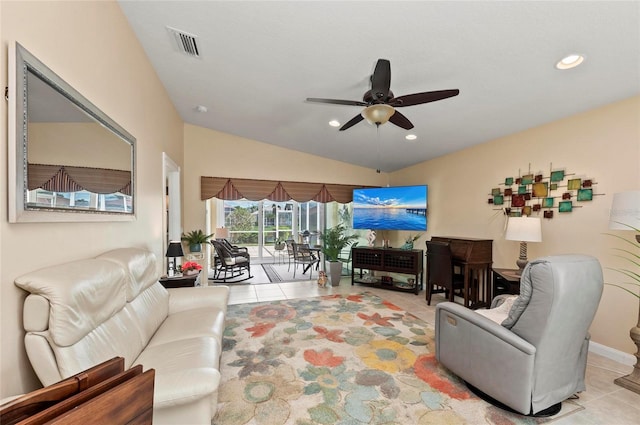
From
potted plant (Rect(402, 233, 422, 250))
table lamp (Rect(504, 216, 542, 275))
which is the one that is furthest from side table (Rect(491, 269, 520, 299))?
potted plant (Rect(402, 233, 422, 250))

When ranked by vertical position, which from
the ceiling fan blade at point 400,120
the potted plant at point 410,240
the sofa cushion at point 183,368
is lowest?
the sofa cushion at point 183,368

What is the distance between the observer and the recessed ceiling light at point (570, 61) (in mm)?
2039

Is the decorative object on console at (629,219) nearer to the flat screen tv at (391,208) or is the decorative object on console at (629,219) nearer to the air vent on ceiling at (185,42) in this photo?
the flat screen tv at (391,208)

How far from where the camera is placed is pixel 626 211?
2.10m

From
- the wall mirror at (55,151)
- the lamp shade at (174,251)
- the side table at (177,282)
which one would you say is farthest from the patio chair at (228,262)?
the wall mirror at (55,151)

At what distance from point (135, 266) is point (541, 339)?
2.71 metres

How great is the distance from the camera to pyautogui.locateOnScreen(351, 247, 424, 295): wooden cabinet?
4.80 metres

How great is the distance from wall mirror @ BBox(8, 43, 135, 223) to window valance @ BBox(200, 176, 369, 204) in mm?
3009

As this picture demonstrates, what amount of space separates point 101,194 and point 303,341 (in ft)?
7.31

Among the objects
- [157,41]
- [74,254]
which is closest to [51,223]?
[74,254]

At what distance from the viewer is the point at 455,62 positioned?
2.28m

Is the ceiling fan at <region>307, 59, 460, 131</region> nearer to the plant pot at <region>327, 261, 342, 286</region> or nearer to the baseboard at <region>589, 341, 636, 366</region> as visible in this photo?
the baseboard at <region>589, 341, 636, 366</region>

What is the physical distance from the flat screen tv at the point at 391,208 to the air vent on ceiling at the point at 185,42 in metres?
3.78

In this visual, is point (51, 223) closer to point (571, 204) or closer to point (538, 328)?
point (538, 328)
